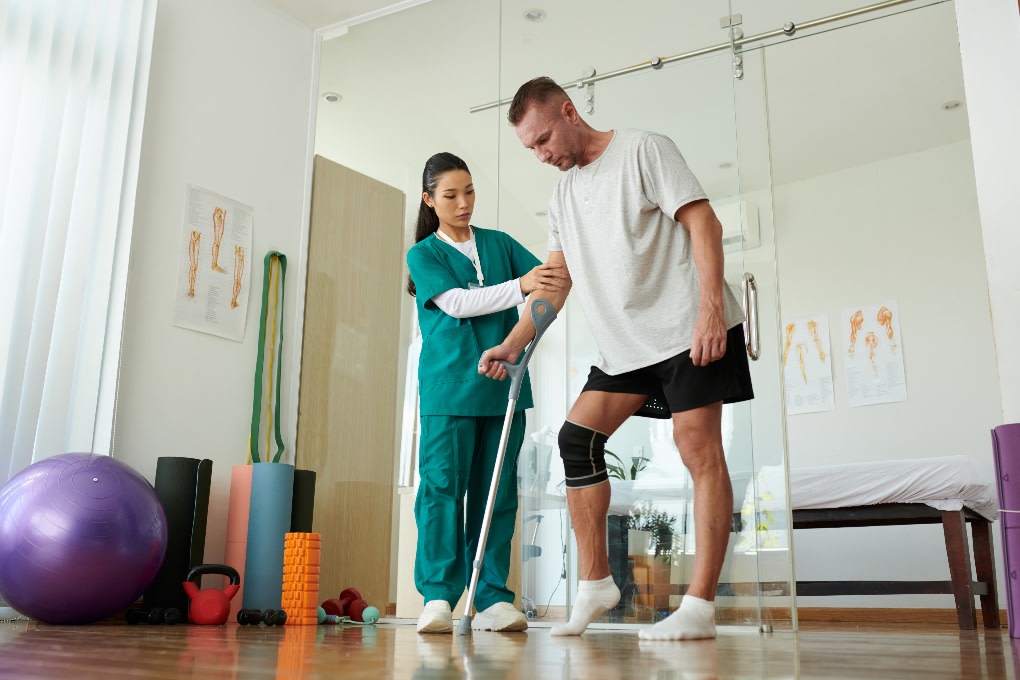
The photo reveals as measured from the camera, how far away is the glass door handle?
3.17m

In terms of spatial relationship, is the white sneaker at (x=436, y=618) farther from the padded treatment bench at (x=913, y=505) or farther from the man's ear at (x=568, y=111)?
the padded treatment bench at (x=913, y=505)

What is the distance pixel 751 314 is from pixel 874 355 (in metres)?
3.21

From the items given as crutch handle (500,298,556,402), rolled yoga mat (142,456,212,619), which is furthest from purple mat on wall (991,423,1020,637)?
rolled yoga mat (142,456,212,619)

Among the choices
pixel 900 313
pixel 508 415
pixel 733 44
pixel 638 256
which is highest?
pixel 733 44

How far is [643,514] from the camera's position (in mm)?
3281

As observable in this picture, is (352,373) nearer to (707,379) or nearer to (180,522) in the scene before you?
(180,522)

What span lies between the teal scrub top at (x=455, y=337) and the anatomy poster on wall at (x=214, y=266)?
4.51 feet

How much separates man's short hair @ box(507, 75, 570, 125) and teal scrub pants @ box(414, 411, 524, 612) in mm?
891

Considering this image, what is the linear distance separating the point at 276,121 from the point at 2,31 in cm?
125

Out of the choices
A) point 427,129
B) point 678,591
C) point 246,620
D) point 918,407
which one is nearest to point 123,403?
point 246,620

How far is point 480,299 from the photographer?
277cm

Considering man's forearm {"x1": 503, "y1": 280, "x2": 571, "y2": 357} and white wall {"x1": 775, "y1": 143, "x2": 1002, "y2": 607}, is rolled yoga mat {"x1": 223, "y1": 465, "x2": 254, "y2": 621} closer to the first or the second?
man's forearm {"x1": 503, "y1": 280, "x2": 571, "y2": 357}

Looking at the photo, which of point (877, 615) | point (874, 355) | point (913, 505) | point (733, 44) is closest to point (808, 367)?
point (874, 355)

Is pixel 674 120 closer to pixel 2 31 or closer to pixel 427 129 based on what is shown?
pixel 427 129
